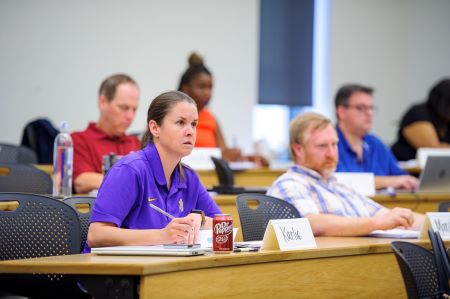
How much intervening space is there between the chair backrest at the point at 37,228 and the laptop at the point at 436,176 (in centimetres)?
242

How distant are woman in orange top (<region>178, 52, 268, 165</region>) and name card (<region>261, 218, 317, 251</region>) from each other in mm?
2771

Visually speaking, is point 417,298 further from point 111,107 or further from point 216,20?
point 216,20

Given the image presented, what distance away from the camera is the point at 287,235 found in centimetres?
235

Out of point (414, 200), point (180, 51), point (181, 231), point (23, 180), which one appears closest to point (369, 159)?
point (414, 200)

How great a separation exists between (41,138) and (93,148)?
1.25 m

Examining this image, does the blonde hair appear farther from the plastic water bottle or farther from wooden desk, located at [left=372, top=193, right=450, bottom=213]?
the plastic water bottle

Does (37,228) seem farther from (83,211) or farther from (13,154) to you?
Answer: (13,154)

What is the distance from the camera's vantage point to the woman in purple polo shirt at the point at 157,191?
2311mm

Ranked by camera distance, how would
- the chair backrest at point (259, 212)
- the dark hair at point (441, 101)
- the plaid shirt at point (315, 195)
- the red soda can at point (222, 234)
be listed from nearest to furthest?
the red soda can at point (222, 234) → the chair backrest at point (259, 212) → the plaid shirt at point (315, 195) → the dark hair at point (441, 101)

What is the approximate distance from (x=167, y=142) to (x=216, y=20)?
4.96 m

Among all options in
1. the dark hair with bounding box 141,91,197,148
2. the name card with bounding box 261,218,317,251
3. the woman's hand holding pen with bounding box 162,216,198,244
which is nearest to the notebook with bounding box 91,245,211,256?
→ the woman's hand holding pen with bounding box 162,216,198,244

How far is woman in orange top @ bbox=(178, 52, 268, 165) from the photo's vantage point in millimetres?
5148

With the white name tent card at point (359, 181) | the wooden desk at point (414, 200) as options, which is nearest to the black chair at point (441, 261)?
the white name tent card at point (359, 181)

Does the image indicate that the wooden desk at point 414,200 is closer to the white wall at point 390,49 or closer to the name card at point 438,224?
the name card at point 438,224
